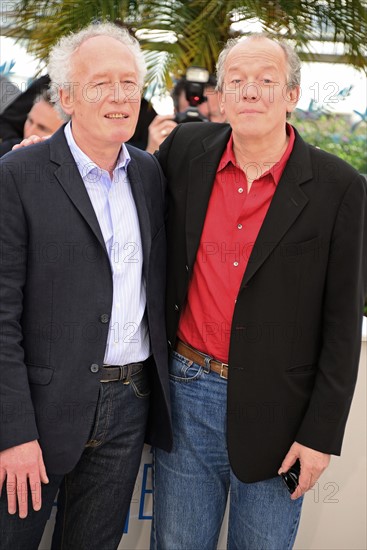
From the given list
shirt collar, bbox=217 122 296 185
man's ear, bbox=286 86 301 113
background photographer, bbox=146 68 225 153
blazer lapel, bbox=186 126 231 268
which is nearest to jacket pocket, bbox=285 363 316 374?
blazer lapel, bbox=186 126 231 268

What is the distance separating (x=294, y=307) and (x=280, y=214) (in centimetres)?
26

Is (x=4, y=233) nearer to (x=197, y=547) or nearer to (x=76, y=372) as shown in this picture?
(x=76, y=372)

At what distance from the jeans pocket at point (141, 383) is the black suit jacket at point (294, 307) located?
17 centimetres

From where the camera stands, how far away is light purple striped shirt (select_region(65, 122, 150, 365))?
1.78 m

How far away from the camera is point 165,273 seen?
195cm

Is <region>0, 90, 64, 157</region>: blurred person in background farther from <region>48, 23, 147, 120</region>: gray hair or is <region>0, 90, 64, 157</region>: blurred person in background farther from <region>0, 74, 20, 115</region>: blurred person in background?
<region>48, 23, 147, 120</region>: gray hair

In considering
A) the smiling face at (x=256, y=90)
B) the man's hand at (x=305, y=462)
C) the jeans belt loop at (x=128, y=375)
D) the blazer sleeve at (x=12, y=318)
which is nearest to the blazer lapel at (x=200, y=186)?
the smiling face at (x=256, y=90)

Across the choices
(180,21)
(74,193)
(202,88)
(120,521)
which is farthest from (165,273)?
(180,21)

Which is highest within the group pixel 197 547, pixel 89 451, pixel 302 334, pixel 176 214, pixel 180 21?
pixel 180 21

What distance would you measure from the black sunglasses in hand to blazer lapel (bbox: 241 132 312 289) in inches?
21.9

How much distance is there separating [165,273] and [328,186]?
55 cm

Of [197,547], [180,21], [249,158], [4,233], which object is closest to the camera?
[4,233]

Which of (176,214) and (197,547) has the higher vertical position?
(176,214)

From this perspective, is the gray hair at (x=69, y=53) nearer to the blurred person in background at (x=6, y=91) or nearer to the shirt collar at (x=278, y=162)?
→ the shirt collar at (x=278, y=162)
